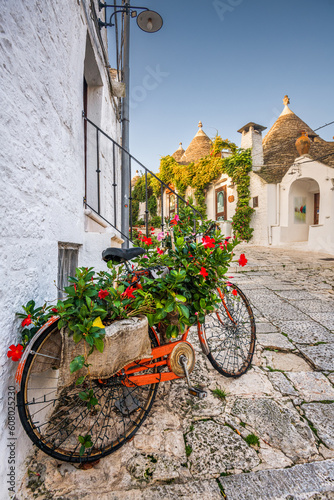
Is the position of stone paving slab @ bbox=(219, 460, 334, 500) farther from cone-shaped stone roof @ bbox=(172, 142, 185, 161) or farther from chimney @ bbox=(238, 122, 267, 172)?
cone-shaped stone roof @ bbox=(172, 142, 185, 161)

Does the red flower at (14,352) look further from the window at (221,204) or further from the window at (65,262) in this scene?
the window at (221,204)

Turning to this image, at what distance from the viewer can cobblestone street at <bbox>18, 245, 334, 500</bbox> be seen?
1284mm

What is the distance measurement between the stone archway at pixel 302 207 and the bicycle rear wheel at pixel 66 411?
Result: 1309 centimetres

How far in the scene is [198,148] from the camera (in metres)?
21.7

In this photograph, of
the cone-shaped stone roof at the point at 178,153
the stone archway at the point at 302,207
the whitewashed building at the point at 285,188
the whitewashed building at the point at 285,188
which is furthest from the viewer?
the cone-shaped stone roof at the point at 178,153

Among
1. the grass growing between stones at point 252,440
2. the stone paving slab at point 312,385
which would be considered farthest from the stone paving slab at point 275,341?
the grass growing between stones at point 252,440

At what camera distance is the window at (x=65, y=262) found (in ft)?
6.57

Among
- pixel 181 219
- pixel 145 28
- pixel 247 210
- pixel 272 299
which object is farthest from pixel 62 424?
pixel 247 210

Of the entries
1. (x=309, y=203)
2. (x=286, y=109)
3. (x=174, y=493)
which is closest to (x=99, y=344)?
(x=174, y=493)

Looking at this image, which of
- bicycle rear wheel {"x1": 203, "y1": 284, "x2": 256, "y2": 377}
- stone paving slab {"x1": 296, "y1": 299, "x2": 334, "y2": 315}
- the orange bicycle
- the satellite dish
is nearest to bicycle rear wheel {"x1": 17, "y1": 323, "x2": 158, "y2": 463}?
the orange bicycle

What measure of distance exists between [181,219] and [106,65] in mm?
2921

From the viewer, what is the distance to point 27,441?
54.6 inches

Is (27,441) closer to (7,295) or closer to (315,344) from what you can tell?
(7,295)

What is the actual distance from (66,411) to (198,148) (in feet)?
73.7
